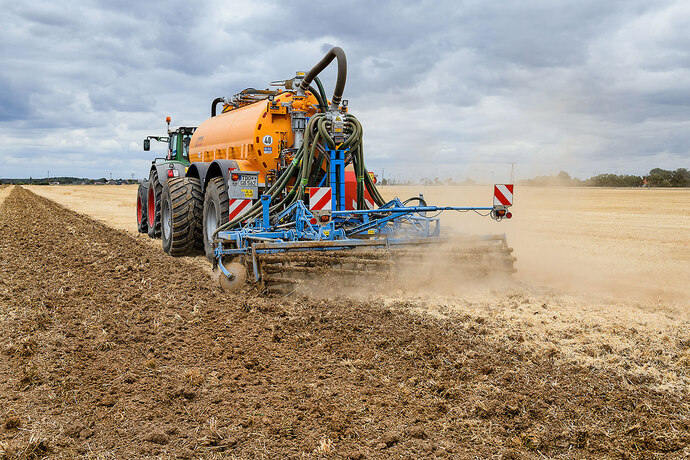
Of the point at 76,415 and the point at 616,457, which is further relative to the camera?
the point at 76,415

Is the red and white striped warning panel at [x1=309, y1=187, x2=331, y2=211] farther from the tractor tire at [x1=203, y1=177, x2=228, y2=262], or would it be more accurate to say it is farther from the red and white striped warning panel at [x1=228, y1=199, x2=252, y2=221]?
the tractor tire at [x1=203, y1=177, x2=228, y2=262]

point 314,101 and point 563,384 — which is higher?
point 314,101

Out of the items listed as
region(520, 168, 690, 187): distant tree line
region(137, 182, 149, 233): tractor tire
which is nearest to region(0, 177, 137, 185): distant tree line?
region(520, 168, 690, 187): distant tree line

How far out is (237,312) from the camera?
18.1 ft

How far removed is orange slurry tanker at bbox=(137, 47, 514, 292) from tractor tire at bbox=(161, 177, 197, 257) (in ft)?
0.05

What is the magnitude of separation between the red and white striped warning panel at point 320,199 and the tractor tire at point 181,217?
3297 millimetres

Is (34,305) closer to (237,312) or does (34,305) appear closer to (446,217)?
(237,312)

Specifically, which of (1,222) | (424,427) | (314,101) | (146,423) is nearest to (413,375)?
(424,427)

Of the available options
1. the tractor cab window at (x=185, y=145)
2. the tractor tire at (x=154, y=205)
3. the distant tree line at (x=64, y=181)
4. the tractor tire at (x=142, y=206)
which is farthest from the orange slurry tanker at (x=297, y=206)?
the distant tree line at (x=64, y=181)

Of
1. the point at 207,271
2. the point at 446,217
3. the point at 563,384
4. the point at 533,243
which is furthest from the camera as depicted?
the point at 533,243

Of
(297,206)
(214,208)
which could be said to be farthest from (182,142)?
(297,206)

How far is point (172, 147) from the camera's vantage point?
12.9m

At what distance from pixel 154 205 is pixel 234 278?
20.3 ft

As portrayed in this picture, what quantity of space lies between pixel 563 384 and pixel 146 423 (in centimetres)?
251
